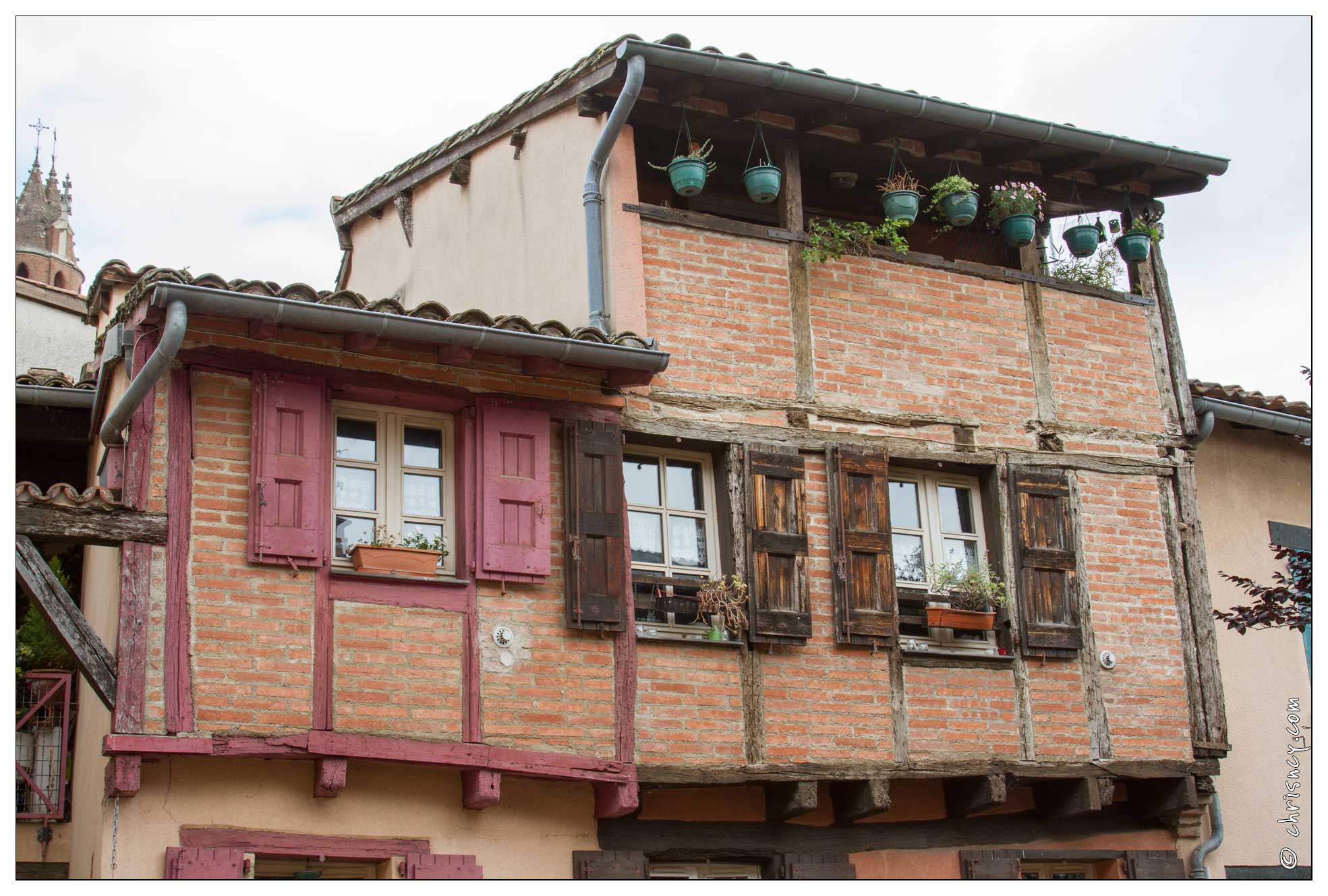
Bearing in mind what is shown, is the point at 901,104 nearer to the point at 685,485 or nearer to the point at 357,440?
the point at 685,485

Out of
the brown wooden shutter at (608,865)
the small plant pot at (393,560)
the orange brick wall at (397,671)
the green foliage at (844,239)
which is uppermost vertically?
the green foliage at (844,239)

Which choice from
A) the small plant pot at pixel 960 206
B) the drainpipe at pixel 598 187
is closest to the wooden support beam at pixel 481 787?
the drainpipe at pixel 598 187

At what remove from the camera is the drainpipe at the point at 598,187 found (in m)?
10.1

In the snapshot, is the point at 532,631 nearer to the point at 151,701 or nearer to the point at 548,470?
the point at 548,470

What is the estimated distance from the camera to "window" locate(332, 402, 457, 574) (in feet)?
30.6

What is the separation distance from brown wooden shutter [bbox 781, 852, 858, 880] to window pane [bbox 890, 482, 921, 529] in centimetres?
223

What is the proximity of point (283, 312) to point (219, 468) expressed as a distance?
3.01 ft

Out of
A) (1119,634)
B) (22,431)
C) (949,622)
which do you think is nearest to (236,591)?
(22,431)

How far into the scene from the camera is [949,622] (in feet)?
34.9

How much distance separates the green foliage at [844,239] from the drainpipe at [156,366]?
426 centimetres

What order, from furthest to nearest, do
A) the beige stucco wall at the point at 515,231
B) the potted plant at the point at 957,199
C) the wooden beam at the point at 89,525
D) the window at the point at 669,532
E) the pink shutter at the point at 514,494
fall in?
the potted plant at the point at 957,199 < the beige stucco wall at the point at 515,231 < the window at the point at 669,532 < the pink shutter at the point at 514,494 < the wooden beam at the point at 89,525

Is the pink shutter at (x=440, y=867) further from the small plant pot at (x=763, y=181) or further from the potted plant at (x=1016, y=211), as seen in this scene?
the potted plant at (x=1016, y=211)

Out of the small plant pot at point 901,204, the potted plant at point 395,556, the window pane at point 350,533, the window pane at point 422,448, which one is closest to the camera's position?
the potted plant at point 395,556

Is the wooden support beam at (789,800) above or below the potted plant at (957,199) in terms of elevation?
below
